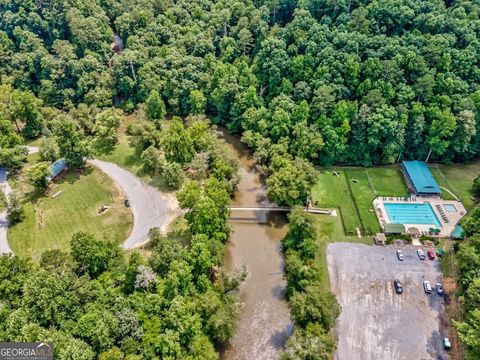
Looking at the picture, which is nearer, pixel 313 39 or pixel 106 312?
pixel 106 312

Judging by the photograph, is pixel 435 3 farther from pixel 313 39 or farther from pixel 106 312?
pixel 106 312

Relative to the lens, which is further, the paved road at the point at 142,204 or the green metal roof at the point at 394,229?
the paved road at the point at 142,204

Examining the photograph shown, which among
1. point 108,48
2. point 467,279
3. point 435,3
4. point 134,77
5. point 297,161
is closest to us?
point 467,279

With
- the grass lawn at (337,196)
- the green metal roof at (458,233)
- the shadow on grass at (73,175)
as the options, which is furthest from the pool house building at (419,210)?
the shadow on grass at (73,175)

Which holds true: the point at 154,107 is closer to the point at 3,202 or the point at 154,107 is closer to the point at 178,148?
the point at 178,148

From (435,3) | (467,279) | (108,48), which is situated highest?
(435,3)

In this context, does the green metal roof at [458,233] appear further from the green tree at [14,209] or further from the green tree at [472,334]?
the green tree at [14,209]

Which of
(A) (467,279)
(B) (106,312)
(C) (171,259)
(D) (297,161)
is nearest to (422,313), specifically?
(A) (467,279)
